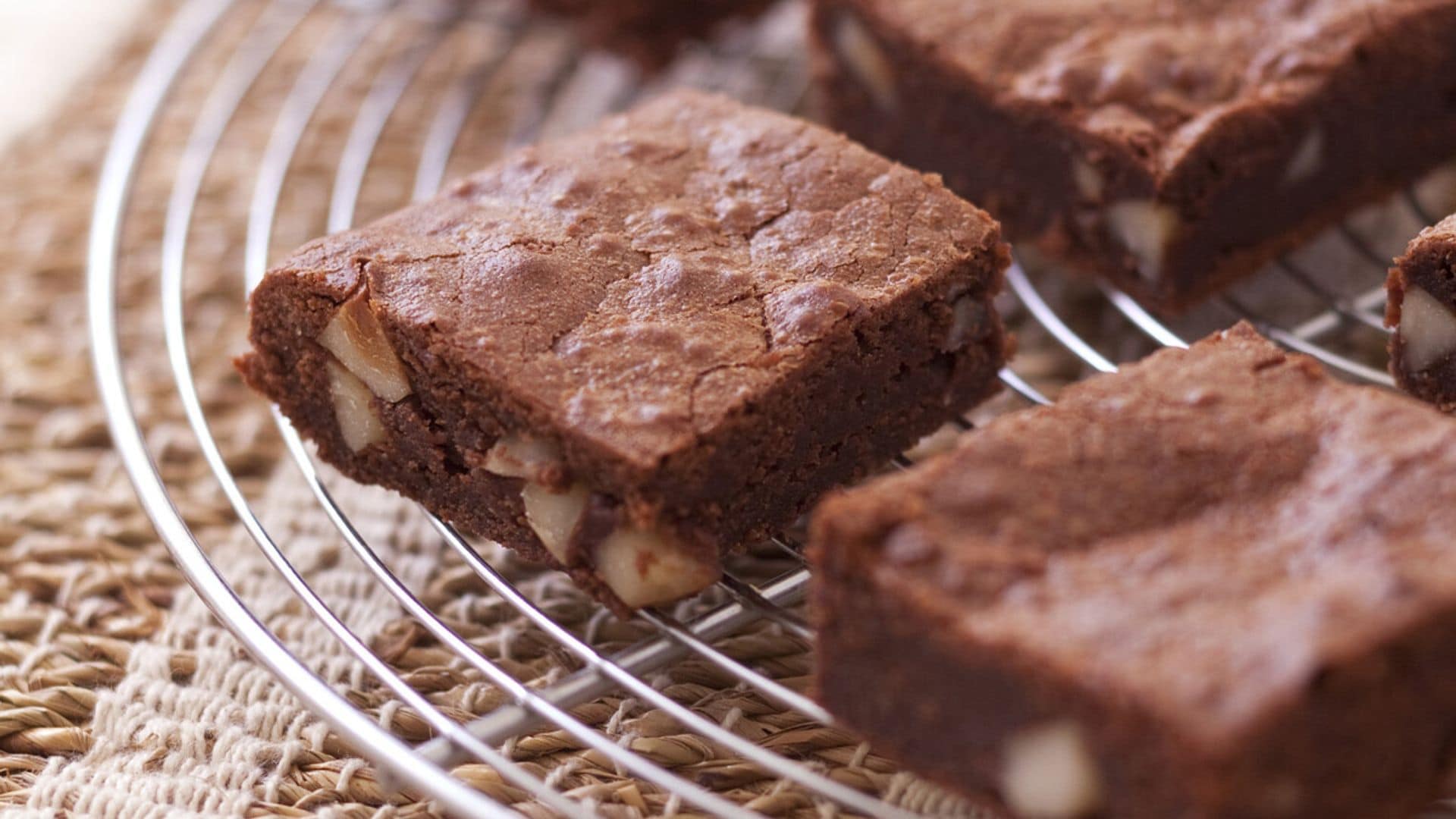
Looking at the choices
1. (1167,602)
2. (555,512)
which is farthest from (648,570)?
(1167,602)

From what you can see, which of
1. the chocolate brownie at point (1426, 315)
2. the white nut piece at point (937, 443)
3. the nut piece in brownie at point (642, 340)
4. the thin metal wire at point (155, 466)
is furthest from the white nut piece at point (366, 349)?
the chocolate brownie at point (1426, 315)

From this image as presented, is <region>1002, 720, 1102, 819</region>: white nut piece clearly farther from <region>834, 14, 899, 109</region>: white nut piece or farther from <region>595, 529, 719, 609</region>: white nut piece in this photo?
<region>834, 14, 899, 109</region>: white nut piece

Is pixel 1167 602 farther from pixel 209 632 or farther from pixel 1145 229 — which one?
pixel 209 632

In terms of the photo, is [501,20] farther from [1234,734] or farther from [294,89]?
[1234,734]

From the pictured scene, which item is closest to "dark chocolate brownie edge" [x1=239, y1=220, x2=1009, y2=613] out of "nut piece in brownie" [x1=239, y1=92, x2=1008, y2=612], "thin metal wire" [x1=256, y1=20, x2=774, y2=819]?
"nut piece in brownie" [x1=239, y1=92, x2=1008, y2=612]

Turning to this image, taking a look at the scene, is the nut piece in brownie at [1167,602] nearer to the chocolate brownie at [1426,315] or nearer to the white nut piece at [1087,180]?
the chocolate brownie at [1426,315]

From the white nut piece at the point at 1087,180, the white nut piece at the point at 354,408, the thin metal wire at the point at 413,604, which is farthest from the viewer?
the white nut piece at the point at 1087,180
